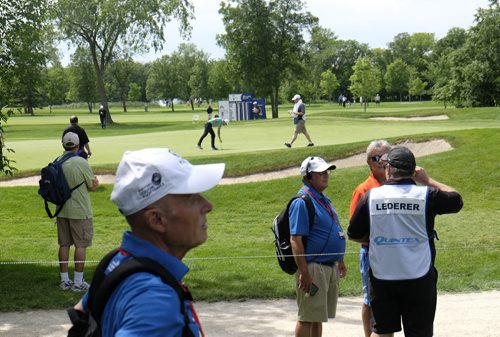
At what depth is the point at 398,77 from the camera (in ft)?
370

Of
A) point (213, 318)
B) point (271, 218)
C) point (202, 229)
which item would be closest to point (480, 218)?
point (271, 218)

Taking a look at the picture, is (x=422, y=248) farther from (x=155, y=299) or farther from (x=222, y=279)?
(x=222, y=279)

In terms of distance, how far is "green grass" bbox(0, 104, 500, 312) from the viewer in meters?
9.23

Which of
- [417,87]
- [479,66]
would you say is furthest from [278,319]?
[417,87]

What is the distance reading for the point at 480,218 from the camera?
13242mm

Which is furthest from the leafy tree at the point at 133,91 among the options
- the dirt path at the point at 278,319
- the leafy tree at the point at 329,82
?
the dirt path at the point at 278,319

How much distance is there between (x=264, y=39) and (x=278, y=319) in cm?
5567

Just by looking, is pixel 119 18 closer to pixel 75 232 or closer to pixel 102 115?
pixel 102 115

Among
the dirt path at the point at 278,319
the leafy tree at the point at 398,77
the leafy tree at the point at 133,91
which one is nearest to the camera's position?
the dirt path at the point at 278,319

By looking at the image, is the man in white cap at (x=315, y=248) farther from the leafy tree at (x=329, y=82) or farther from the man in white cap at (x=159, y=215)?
the leafy tree at (x=329, y=82)

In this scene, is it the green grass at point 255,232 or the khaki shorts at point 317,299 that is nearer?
the khaki shorts at point 317,299

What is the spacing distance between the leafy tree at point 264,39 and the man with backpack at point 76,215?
52.6 meters

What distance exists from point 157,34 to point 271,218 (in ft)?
141

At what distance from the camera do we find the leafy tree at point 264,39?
6181cm
